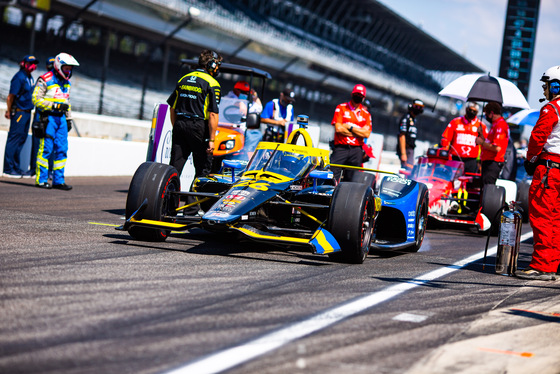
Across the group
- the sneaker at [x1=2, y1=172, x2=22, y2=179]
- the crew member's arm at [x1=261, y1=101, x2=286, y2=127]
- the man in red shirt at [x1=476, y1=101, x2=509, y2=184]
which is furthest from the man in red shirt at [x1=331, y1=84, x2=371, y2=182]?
the sneaker at [x1=2, y1=172, x2=22, y2=179]

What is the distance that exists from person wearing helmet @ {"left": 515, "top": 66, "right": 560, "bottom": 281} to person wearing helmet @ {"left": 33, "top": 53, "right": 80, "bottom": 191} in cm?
692

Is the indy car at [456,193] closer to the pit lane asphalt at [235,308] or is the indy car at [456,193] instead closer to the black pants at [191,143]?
the pit lane asphalt at [235,308]

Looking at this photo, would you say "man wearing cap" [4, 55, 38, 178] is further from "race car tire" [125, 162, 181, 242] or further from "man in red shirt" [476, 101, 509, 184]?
"man in red shirt" [476, 101, 509, 184]

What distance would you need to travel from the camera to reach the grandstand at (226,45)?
19.9 m

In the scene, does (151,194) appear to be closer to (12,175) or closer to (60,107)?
(60,107)

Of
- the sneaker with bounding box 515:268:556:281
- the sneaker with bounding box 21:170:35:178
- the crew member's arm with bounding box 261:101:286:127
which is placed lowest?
the sneaker with bounding box 515:268:556:281

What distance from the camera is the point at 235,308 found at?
4.50 meters

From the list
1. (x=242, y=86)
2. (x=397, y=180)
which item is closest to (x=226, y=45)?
(x=242, y=86)

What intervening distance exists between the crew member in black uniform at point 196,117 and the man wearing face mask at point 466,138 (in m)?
4.62

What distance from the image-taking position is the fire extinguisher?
696 centimetres

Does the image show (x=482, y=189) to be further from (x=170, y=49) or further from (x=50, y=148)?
(x=170, y=49)

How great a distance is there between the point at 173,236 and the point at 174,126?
4.39 ft

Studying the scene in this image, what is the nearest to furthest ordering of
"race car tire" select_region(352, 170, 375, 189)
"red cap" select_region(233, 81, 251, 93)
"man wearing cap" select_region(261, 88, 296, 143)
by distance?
"race car tire" select_region(352, 170, 375, 189)
"red cap" select_region(233, 81, 251, 93)
"man wearing cap" select_region(261, 88, 296, 143)

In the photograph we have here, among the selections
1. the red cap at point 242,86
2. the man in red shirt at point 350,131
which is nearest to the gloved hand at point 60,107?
the red cap at point 242,86
